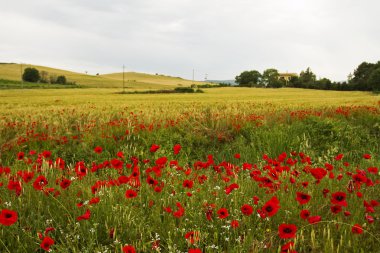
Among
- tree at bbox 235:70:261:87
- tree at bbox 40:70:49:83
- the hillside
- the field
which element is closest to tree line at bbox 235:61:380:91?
tree at bbox 235:70:261:87

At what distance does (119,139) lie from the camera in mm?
6816

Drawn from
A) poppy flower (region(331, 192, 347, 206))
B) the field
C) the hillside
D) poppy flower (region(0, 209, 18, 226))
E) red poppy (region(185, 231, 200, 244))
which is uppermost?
the hillside

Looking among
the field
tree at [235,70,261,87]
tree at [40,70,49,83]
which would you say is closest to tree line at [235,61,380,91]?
tree at [235,70,261,87]

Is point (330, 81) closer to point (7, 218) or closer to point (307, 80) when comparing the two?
point (307, 80)

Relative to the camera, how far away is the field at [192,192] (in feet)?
6.98

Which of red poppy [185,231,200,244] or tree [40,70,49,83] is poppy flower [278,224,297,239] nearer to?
red poppy [185,231,200,244]

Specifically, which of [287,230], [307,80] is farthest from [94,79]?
[287,230]

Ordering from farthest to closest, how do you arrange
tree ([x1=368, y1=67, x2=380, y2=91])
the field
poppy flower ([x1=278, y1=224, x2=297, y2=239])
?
tree ([x1=368, y1=67, x2=380, y2=91]), the field, poppy flower ([x1=278, y1=224, x2=297, y2=239])

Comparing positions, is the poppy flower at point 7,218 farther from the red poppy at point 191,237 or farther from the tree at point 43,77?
the tree at point 43,77

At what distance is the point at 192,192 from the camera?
9.25ft

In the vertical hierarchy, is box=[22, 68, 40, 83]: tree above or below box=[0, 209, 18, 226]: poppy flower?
above

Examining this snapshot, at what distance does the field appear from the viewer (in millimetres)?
2129

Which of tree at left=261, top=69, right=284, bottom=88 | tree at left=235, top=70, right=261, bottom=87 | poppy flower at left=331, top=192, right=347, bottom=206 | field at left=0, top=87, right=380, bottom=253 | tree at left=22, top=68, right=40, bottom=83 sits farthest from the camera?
tree at left=261, top=69, right=284, bottom=88

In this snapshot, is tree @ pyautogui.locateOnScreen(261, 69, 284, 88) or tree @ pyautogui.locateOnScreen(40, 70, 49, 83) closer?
tree @ pyautogui.locateOnScreen(40, 70, 49, 83)
